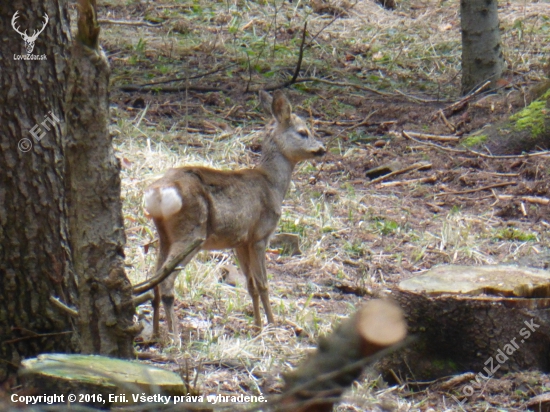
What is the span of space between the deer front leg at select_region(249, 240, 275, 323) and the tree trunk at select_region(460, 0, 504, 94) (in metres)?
5.27

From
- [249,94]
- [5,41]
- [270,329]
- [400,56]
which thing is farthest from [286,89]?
[5,41]

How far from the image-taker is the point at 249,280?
5.93 m

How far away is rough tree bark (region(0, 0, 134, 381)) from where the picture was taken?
3.69 m

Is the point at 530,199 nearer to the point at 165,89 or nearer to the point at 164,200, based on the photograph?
the point at 164,200

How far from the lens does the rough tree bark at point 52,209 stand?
12.1ft

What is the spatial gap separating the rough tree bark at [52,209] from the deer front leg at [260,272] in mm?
1896

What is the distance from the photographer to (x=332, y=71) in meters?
11.5

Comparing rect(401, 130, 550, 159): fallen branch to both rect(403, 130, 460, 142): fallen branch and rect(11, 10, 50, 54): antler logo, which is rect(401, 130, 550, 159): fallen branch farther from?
rect(11, 10, 50, 54): antler logo

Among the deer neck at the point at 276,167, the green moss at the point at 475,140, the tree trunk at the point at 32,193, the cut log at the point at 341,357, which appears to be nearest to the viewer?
the cut log at the point at 341,357

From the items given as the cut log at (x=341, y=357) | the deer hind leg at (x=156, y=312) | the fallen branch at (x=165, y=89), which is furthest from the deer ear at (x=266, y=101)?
the cut log at (x=341, y=357)

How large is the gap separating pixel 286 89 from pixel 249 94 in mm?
511

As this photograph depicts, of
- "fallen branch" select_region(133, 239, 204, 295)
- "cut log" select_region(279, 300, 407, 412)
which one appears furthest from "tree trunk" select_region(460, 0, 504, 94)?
"cut log" select_region(279, 300, 407, 412)

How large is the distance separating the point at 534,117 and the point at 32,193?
6.45 m

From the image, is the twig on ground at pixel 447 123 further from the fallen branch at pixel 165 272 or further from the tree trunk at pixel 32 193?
the fallen branch at pixel 165 272
